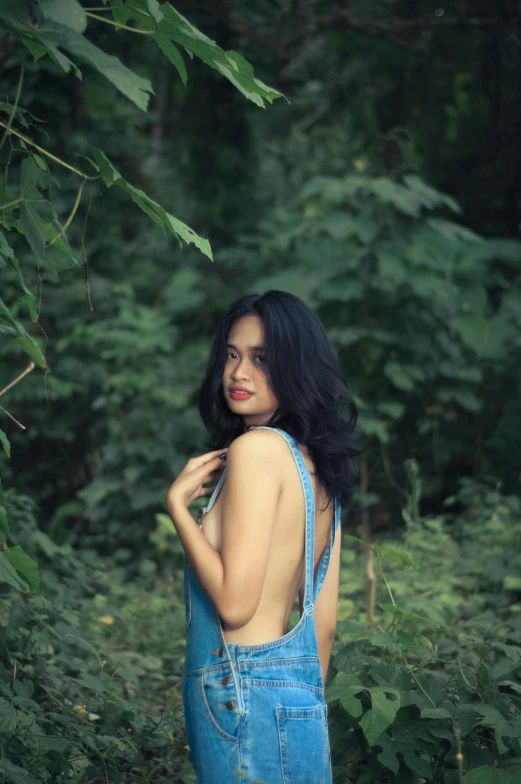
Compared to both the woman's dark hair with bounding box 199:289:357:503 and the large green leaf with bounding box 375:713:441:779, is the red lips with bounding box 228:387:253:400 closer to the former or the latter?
the woman's dark hair with bounding box 199:289:357:503

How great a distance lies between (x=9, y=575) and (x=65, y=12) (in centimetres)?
111

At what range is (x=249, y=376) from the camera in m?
2.31

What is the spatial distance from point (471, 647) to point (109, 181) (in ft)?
7.72

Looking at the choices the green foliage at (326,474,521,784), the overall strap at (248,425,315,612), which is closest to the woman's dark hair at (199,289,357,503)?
the overall strap at (248,425,315,612)

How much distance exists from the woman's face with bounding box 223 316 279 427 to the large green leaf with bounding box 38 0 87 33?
91 cm

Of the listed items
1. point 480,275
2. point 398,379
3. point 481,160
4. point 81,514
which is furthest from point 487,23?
point 81,514

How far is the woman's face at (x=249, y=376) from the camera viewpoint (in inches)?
91.0

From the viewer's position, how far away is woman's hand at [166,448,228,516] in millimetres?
2135

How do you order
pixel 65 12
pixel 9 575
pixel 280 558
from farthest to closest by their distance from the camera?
pixel 280 558, pixel 9 575, pixel 65 12

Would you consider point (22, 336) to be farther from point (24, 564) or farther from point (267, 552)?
point (267, 552)

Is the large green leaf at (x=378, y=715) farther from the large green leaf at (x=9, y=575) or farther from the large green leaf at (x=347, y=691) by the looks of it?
the large green leaf at (x=9, y=575)

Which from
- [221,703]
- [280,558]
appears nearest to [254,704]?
[221,703]

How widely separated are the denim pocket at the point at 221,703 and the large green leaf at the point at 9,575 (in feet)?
1.51

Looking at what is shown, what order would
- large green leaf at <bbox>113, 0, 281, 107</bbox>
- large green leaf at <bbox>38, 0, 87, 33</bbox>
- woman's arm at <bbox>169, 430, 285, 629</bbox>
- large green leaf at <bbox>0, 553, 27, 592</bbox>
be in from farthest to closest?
woman's arm at <bbox>169, 430, 285, 629</bbox>
large green leaf at <bbox>0, 553, 27, 592</bbox>
large green leaf at <bbox>113, 0, 281, 107</bbox>
large green leaf at <bbox>38, 0, 87, 33</bbox>
